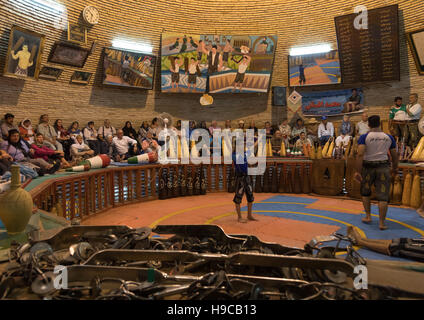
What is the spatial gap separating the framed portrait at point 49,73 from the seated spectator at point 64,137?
1639 mm

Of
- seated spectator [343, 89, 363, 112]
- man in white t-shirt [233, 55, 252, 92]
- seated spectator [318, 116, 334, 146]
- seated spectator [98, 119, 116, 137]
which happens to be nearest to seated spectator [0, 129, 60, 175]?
seated spectator [98, 119, 116, 137]

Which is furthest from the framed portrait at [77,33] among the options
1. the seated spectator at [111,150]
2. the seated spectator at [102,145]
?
the seated spectator at [111,150]

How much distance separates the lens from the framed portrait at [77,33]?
32.7 feet

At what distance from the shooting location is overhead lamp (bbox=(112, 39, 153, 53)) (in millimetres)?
11766

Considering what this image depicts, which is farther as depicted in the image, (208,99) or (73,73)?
(208,99)

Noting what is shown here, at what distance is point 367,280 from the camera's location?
1268 mm

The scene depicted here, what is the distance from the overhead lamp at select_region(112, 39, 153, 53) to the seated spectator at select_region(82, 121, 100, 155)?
11.9 ft

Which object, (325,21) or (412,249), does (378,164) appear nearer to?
(412,249)

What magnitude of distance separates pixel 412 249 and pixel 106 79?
11804 millimetres

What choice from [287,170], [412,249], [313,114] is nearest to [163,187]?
[287,170]

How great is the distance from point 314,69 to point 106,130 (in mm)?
9824

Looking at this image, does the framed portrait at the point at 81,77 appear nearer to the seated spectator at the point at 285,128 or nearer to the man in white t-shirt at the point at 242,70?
the man in white t-shirt at the point at 242,70

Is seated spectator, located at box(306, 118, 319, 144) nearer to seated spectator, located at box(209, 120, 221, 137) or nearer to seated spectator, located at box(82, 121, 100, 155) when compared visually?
seated spectator, located at box(209, 120, 221, 137)

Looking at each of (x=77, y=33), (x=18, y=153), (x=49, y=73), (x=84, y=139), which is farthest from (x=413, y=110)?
(x=49, y=73)
